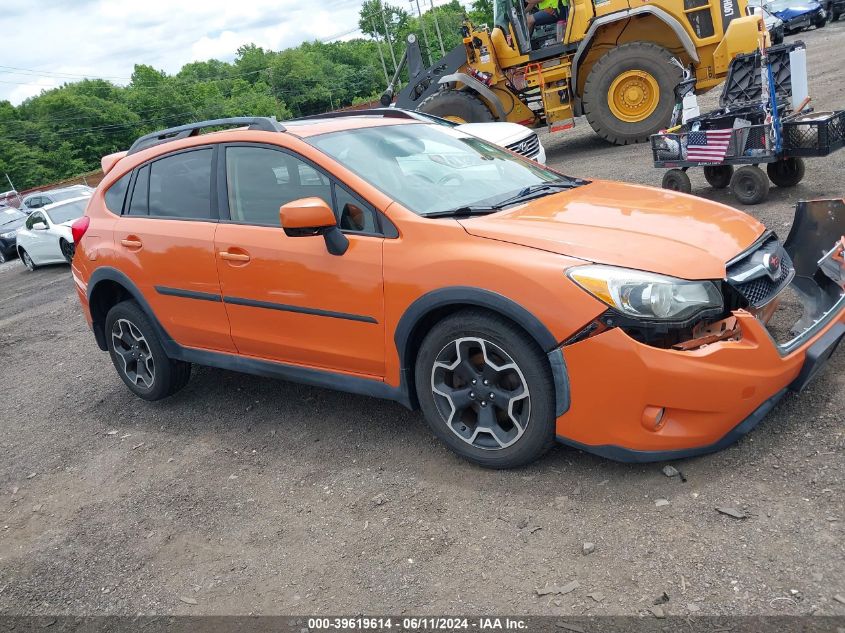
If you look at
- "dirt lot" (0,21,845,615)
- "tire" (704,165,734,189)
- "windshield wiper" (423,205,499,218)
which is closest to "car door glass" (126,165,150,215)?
"dirt lot" (0,21,845,615)

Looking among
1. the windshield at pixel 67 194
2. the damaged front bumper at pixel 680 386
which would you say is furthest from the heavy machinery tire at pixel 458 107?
the damaged front bumper at pixel 680 386

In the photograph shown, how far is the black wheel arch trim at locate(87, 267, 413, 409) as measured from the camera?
3799mm

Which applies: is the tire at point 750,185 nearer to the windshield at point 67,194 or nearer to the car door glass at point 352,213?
the car door glass at point 352,213

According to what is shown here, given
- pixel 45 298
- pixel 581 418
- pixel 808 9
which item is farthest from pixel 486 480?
pixel 808 9

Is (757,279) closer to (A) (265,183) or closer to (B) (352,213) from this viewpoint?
(B) (352,213)

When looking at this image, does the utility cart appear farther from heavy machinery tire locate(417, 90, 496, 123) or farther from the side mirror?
heavy machinery tire locate(417, 90, 496, 123)

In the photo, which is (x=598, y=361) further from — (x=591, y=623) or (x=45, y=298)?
(x=45, y=298)

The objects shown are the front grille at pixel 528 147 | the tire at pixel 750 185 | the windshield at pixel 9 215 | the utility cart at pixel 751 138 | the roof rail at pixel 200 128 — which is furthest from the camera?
the windshield at pixel 9 215

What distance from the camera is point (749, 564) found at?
8.51 feet

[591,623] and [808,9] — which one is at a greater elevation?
[808,9]

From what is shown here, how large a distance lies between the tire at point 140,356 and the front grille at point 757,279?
11.8 ft

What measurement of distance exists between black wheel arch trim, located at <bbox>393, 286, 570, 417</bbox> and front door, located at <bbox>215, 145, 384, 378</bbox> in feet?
0.72

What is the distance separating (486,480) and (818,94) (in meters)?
12.6

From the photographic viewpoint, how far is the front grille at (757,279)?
3.20 m
